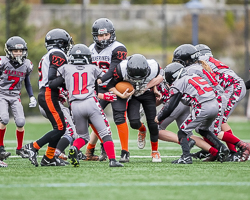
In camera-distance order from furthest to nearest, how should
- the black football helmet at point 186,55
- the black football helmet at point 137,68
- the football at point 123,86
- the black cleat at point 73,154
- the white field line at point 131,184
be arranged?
1. the black football helmet at point 186,55
2. the football at point 123,86
3. the black football helmet at point 137,68
4. the black cleat at point 73,154
5. the white field line at point 131,184

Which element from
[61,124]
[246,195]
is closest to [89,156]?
[61,124]

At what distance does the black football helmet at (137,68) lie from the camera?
20.8 ft

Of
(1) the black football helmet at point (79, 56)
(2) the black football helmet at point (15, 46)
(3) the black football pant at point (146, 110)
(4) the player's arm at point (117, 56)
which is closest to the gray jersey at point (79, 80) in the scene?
(1) the black football helmet at point (79, 56)

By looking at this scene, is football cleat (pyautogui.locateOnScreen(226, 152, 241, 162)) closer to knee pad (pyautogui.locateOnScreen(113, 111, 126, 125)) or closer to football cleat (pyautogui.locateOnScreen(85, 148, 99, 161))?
knee pad (pyautogui.locateOnScreen(113, 111, 126, 125))

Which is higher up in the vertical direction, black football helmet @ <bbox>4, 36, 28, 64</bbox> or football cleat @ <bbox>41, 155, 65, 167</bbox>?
black football helmet @ <bbox>4, 36, 28, 64</bbox>

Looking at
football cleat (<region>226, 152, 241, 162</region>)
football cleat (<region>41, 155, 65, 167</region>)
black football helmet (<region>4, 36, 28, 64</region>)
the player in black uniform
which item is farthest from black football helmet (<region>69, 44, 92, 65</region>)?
football cleat (<region>226, 152, 241, 162</region>)

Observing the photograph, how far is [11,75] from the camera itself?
779 centimetres

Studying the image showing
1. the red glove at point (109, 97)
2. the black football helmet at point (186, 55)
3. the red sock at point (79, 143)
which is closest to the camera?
the red sock at point (79, 143)

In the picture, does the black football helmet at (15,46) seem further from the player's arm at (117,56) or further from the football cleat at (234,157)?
the football cleat at (234,157)

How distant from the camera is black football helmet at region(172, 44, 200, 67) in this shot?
692 centimetres

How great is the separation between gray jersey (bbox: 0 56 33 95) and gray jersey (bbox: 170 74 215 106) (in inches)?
104

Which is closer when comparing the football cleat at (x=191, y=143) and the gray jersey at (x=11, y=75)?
the football cleat at (x=191, y=143)

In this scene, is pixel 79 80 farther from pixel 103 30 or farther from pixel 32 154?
pixel 103 30

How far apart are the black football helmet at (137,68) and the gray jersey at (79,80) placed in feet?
1.78
